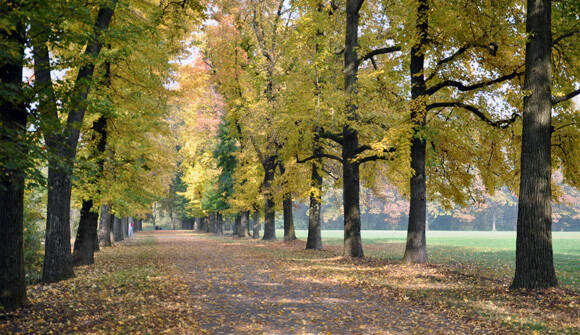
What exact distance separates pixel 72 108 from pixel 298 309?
17.6 ft

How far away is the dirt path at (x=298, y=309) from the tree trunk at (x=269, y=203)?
15955mm

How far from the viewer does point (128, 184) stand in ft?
53.3

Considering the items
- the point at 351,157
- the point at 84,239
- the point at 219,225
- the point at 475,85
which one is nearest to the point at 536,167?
the point at 475,85

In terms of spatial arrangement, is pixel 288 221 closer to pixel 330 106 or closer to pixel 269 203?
pixel 269 203

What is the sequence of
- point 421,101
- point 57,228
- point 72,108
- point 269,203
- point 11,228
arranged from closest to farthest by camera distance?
point 72,108, point 11,228, point 57,228, point 421,101, point 269,203

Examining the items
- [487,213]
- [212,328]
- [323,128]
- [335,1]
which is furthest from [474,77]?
[487,213]

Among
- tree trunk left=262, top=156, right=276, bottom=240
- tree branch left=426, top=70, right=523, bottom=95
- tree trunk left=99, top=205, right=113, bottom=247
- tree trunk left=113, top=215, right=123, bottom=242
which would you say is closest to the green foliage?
tree trunk left=262, top=156, right=276, bottom=240

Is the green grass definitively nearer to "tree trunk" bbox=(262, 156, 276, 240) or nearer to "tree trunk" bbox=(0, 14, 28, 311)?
"tree trunk" bbox=(262, 156, 276, 240)

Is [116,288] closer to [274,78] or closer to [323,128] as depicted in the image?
[323,128]

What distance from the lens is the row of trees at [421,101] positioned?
32.1 feet

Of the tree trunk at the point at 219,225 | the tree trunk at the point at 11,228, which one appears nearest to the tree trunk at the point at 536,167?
the tree trunk at the point at 11,228

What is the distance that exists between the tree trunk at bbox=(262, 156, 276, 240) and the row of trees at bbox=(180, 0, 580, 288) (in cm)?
87

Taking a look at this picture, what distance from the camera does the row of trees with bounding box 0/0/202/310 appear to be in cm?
618

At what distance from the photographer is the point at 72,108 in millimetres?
7246
